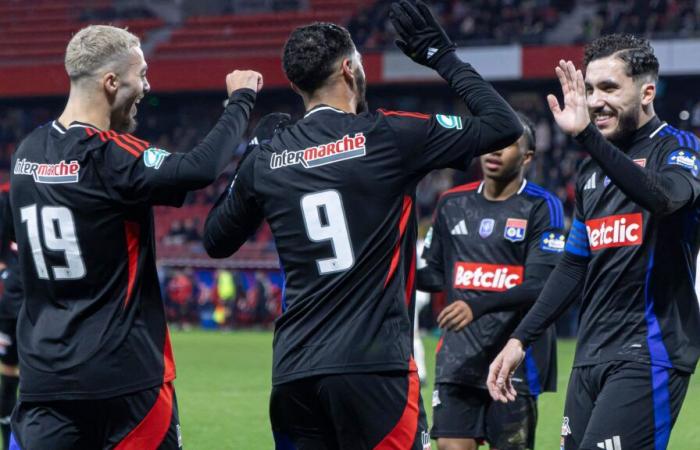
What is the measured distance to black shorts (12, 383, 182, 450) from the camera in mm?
4113

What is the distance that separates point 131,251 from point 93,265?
0.14m

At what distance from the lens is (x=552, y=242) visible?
6.44m

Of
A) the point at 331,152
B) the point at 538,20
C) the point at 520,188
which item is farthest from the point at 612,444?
the point at 538,20

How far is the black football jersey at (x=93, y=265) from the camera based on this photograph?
4.12m

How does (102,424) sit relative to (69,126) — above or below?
below

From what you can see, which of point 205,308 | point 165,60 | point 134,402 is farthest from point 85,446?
point 165,60

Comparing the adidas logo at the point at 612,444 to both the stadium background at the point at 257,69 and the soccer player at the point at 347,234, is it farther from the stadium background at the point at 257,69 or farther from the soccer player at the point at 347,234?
the stadium background at the point at 257,69

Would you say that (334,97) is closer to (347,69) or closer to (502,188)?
(347,69)

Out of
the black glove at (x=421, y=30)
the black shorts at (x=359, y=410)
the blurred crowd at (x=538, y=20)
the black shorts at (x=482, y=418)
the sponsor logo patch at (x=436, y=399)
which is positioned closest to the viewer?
the black shorts at (x=359, y=410)

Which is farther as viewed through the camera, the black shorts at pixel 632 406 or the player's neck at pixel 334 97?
the black shorts at pixel 632 406

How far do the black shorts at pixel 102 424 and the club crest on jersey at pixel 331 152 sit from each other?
98 centimetres

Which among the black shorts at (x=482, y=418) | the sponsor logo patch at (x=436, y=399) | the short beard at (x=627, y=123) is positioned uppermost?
the short beard at (x=627, y=123)

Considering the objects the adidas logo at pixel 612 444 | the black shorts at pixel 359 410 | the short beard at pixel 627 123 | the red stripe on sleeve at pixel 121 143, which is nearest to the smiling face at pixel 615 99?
the short beard at pixel 627 123

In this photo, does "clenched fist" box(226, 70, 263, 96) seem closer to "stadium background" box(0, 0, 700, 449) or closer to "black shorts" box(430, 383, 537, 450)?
"black shorts" box(430, 383, 537, 450)
